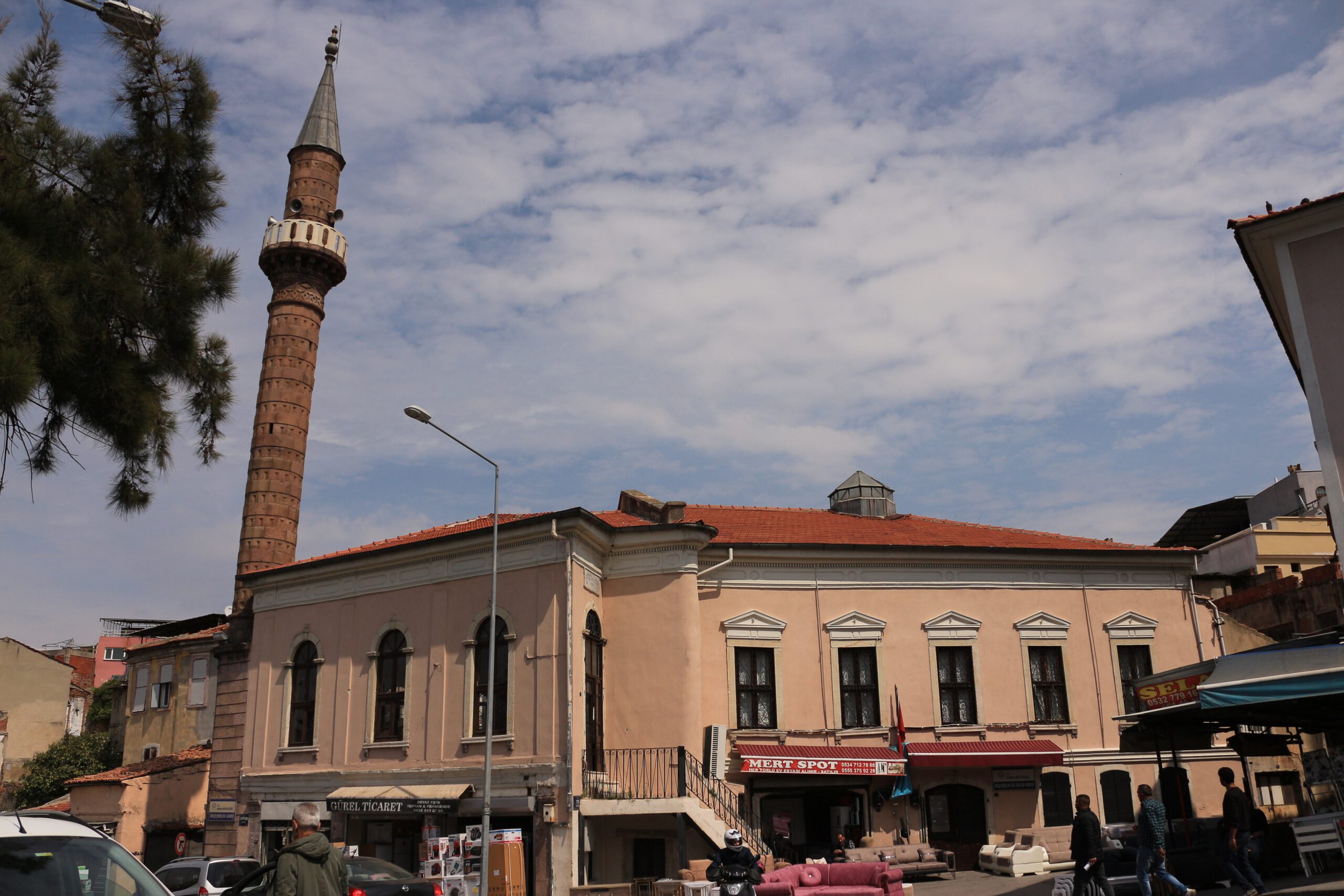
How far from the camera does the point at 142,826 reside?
27.2 metres

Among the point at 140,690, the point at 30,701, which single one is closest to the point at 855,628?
the point at 140,690

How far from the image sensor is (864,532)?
2625 centimetres

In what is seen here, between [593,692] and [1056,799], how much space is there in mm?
10587

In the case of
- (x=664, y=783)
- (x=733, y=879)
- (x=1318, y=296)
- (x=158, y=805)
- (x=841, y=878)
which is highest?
(x=1318, y=296)

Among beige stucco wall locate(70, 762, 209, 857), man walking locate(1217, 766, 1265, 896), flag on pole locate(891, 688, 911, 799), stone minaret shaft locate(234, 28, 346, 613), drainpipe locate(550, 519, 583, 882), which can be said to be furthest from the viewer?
stone minaret shaft locate(234, 28, 346, 613)

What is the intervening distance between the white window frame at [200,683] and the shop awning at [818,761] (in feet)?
54.1

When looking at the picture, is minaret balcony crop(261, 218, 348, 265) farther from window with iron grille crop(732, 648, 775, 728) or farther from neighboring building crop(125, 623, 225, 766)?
window with iron grille crop(732, 648, 775, 728)

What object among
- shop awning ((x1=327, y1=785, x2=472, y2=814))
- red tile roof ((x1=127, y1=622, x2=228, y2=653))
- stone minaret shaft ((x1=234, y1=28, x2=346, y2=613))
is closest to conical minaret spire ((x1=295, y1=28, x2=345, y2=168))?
stone minaret shaft ((x1=234, y1=28, x2=346, y2=613))

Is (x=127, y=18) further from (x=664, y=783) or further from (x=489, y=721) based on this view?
(x=664, y=783)

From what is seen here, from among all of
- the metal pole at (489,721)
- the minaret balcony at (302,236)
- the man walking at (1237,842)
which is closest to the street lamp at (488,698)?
the metal pole at (489,721)

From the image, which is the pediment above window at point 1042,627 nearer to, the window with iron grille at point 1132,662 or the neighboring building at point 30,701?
the window with iron grille at point 1132,662

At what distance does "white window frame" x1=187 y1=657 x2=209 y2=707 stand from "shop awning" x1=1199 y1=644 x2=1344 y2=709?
26859mm

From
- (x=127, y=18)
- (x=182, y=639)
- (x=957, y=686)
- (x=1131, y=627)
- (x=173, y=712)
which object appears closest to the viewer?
(x=127, y=18)

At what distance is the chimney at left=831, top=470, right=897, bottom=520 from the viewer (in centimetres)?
2955
